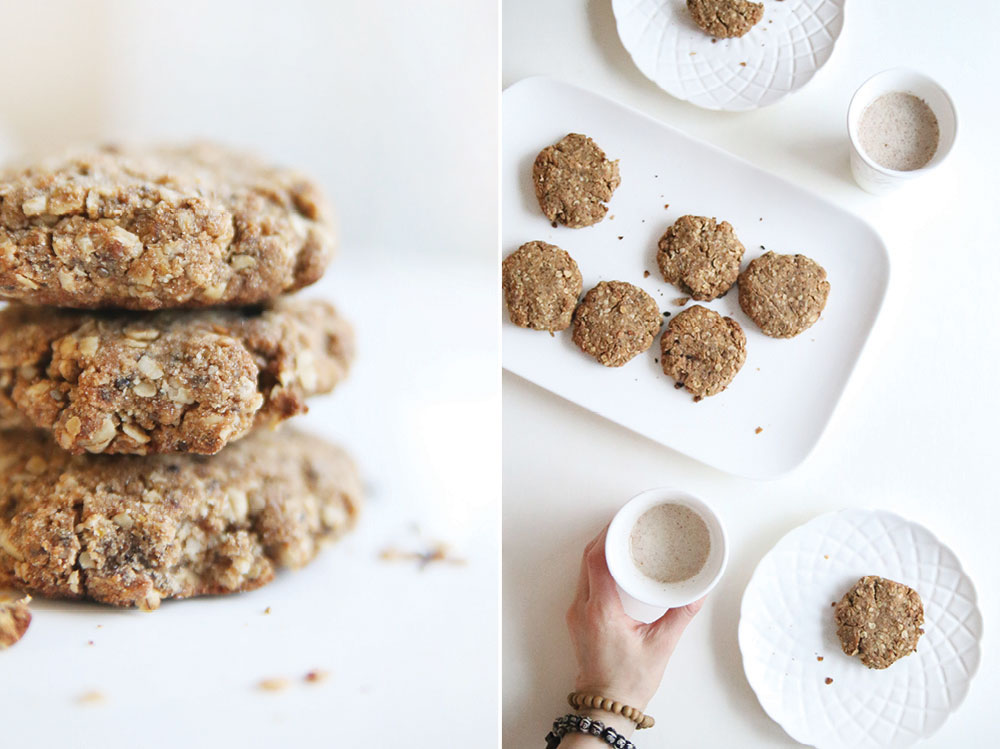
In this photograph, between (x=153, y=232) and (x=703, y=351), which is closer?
(x=153, y=232)

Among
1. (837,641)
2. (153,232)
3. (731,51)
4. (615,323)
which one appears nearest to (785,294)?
(615,323)

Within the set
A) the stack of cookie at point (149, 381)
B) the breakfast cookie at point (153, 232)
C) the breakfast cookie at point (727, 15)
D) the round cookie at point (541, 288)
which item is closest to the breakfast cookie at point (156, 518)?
the stack of cookie at point (149, 381)

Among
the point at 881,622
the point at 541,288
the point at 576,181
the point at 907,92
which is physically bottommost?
the point at 881,622

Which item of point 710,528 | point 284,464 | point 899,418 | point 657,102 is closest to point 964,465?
point 899,418

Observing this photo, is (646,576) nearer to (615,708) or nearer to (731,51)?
(615,708)

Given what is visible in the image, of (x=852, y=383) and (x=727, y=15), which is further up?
(x=727, y=15)

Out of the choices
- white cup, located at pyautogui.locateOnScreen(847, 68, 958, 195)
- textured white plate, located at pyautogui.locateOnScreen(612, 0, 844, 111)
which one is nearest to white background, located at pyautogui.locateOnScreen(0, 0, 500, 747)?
textured white plate, located at pyautogui.locateOnScreen(612, 0, 844, 111)

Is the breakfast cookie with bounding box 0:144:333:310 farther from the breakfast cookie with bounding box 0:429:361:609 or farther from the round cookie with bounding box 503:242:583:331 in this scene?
the round cookie with bounding box 503:242:583:331

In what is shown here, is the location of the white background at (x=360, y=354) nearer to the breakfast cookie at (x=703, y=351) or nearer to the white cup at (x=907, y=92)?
the breakfast cookie at (x=703, y=351)
